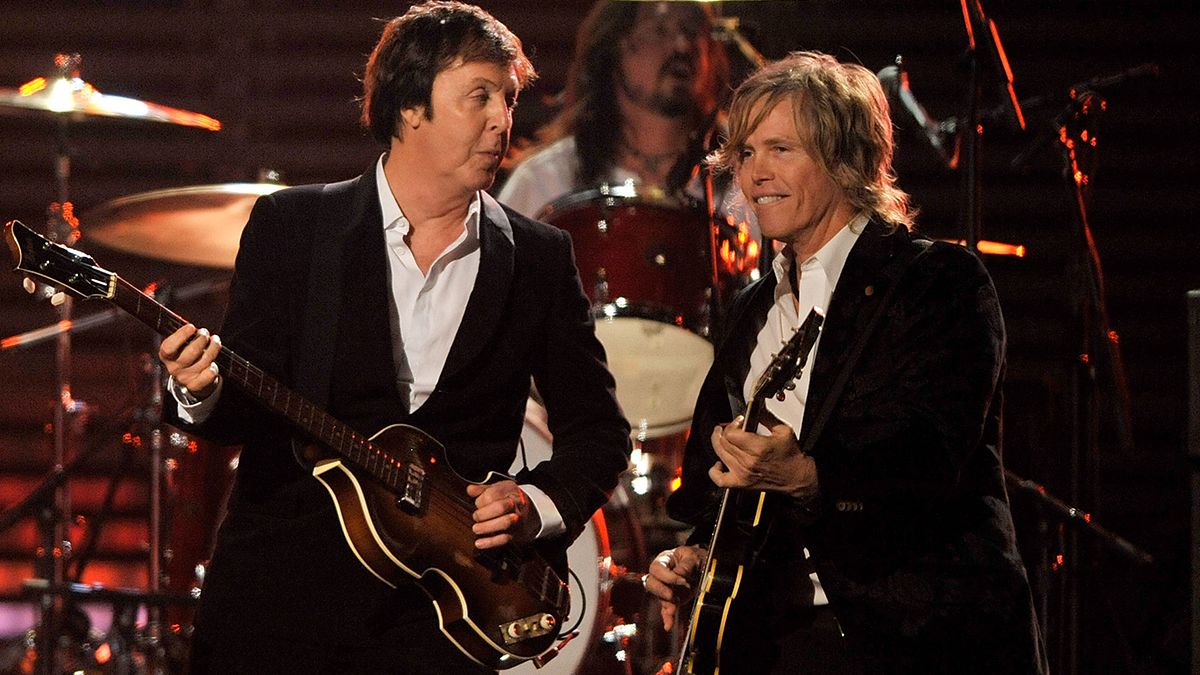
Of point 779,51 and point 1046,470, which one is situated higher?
point 779,51

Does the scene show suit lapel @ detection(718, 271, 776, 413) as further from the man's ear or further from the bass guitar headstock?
the bass guitar headstock

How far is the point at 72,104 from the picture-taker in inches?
231

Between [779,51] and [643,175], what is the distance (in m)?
0.93

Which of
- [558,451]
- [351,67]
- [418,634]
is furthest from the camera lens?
[351,67]

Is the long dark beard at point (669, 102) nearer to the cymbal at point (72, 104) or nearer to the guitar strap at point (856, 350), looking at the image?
the cymbal at point (72, 104)

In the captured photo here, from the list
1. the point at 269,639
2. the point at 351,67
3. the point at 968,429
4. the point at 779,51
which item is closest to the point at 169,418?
the point at 269,639

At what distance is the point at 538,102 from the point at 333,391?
184 inches

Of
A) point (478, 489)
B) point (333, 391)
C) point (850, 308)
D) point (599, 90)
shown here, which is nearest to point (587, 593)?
point (478, 489)

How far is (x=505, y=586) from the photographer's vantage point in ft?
10.8

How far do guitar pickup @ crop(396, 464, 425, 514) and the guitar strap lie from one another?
0.89 m

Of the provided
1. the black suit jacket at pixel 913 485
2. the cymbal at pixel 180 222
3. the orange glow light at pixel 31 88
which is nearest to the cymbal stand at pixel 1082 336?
the black suit jacket at pixel 913 485

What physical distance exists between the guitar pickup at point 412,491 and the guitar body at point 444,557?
0.04 ft

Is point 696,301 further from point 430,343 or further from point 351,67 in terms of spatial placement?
point 351,67

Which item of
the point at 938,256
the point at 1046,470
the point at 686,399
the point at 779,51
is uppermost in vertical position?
the point at 779,51
